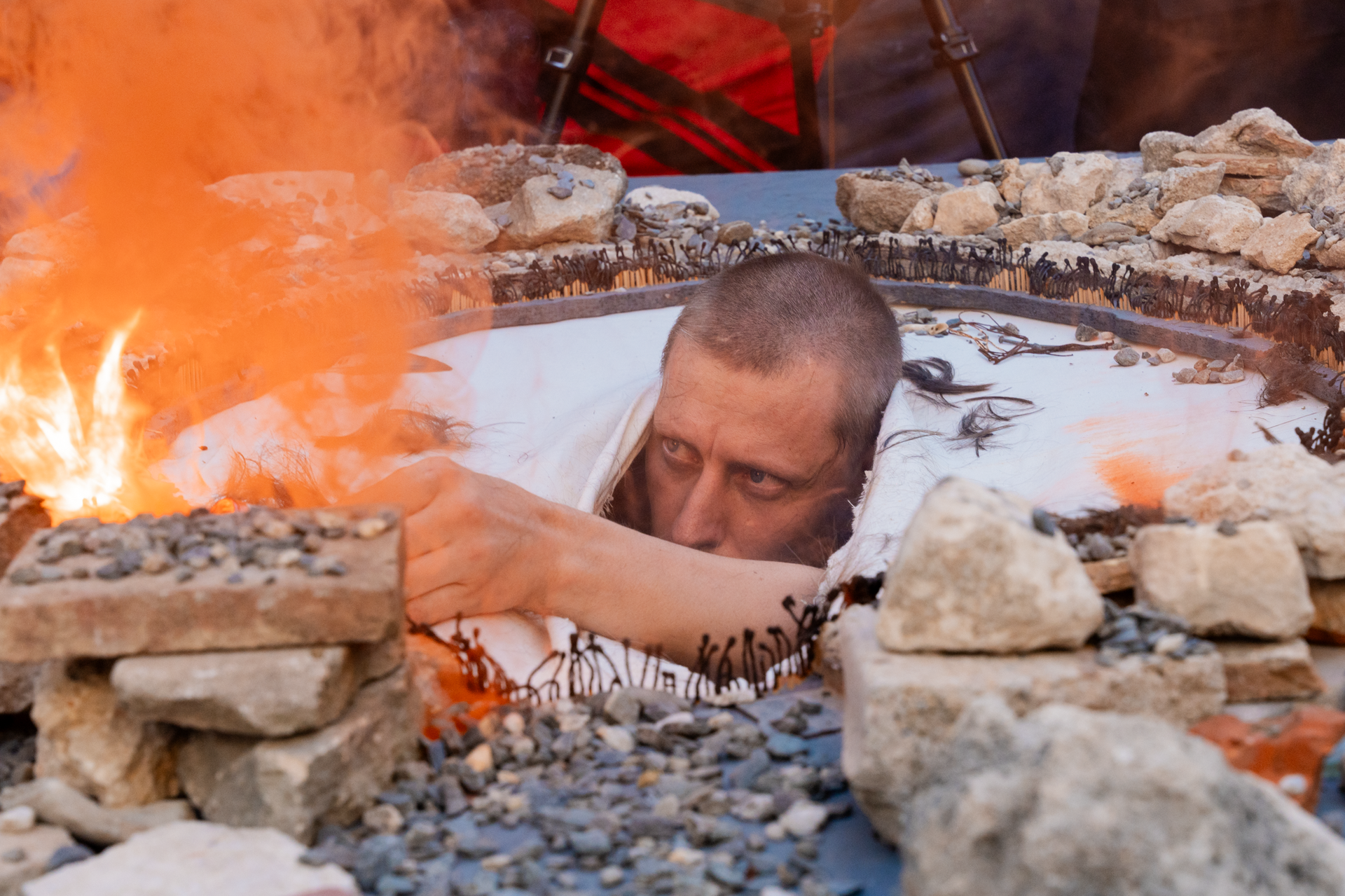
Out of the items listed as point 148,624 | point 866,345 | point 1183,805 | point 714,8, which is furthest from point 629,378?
point 714,8

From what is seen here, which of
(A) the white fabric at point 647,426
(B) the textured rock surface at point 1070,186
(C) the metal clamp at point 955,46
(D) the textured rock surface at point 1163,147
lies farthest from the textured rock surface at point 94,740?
(C) the metal clamp at point 955,46

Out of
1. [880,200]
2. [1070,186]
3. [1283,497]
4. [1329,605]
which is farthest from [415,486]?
[1070,186]

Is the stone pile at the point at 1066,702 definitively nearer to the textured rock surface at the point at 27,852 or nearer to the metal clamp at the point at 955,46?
the textured rock surface at the point at 27,852

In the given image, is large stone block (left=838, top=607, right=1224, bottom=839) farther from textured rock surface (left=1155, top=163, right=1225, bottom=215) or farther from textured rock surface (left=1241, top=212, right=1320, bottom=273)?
textured rock surface (left=1155, top=163, right=1225, bottom=215)

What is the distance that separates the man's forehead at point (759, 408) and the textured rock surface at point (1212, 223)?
3.48 metres

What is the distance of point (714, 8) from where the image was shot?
34.2 feet

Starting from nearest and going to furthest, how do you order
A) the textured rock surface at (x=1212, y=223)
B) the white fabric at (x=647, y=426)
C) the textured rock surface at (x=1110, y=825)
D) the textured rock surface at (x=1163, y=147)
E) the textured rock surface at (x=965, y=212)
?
the textured rock surface at (x=1110, y=825) → the white fabric at (x=647, y=426) → the textured rock surface at (x=1212, y=223) → the textured rock surface at (x=965, y=212) → the textured rock surface at (x=1163, y=147)

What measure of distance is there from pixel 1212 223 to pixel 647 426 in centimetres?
403

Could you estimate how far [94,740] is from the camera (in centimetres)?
227

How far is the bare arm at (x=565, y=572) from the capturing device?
3.37m

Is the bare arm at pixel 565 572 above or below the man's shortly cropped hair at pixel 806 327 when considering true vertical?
below

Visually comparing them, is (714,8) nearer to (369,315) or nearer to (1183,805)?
(369,315)

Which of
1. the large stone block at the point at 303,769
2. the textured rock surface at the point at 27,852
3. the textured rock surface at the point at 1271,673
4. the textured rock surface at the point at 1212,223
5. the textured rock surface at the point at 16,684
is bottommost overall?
the textured rock surface at the point at 27,852

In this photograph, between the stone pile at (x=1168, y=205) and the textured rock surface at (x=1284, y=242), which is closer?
the textured rock surface at (x=1284, y=242)
